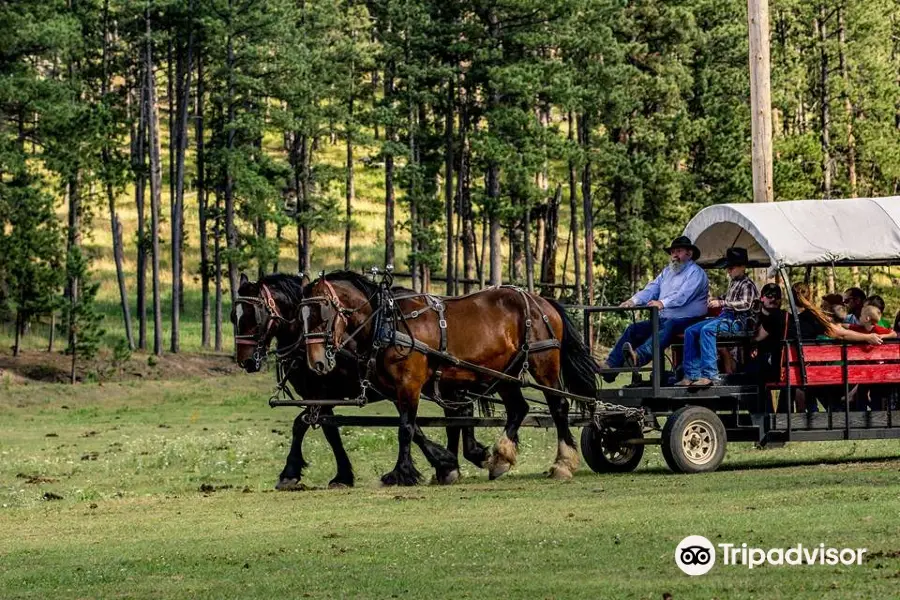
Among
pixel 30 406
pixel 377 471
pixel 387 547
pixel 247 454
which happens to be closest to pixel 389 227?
pixel 30 406

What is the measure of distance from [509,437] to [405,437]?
151cm

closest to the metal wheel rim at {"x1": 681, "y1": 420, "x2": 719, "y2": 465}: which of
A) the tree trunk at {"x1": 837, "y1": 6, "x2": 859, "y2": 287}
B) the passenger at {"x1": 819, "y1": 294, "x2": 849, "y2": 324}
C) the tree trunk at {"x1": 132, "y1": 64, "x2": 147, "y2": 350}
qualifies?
the passenger at {"x1": 819, "y1": 294, "x2": 849, "y2": 324}

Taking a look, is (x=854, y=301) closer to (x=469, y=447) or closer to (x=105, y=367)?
(x=469, y=447)

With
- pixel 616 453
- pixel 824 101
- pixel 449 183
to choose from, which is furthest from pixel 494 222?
pixel 616 453

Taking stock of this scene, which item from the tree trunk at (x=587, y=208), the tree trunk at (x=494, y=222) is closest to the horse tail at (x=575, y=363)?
the tree trunk at (x=494, y=222)

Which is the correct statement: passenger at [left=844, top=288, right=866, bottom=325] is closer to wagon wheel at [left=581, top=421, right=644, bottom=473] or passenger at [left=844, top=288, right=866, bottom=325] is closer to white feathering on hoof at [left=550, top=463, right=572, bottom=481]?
wagon wheel at [left=581, top=421, right=644, bottom=473]

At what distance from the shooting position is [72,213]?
203 ft

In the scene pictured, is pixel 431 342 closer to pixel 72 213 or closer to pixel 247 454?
pixel 247 454

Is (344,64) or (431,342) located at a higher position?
(344,64)

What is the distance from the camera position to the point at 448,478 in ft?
69.4

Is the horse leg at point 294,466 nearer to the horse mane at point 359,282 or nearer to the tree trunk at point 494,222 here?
the horse mane at point 359,282

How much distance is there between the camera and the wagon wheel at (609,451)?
2234 centimetres

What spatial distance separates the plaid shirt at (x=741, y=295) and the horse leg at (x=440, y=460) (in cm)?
387

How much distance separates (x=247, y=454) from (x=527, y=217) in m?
40.6
